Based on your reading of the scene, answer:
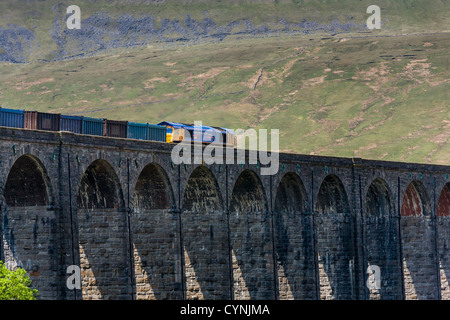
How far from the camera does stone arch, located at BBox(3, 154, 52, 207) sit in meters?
42.6

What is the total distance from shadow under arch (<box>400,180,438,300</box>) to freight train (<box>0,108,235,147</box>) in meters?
18.5

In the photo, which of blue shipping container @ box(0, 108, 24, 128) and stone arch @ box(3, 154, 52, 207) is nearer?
blue shipping container @ box(0, 108, 24, 128)

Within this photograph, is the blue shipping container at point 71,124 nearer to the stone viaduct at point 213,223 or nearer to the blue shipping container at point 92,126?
the blue shipping container at point 92,126

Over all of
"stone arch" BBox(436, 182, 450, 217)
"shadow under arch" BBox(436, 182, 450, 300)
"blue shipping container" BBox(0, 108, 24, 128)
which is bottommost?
"shadow under arch" BBox(436, 182, 450, 300)

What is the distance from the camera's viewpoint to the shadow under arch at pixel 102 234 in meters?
46.7

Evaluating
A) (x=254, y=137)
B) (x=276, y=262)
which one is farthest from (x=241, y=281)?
(x=254, y=137)

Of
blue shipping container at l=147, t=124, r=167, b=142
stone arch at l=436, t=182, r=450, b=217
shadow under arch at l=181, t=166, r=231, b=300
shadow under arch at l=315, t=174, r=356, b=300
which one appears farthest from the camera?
stone arch at l=436, t=182, r=450, b=217

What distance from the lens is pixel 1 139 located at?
3997 cm

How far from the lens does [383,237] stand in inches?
2837

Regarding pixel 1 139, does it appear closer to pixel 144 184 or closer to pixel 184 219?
pixel 144 184

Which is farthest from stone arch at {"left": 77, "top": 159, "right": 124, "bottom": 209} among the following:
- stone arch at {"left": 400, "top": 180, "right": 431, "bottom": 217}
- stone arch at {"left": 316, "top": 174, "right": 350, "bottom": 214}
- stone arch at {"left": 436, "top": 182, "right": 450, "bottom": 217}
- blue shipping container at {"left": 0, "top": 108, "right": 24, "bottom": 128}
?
stone arch at {"left": 436, "top": 182, "right": 450, "bottom": 217}

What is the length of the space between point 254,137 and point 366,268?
4378 inches

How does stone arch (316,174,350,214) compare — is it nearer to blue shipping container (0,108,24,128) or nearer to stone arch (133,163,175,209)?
stone arch (133,163,175,209)

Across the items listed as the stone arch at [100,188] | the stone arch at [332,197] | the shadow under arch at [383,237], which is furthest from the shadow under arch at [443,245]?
the stone arch at [100,188]
